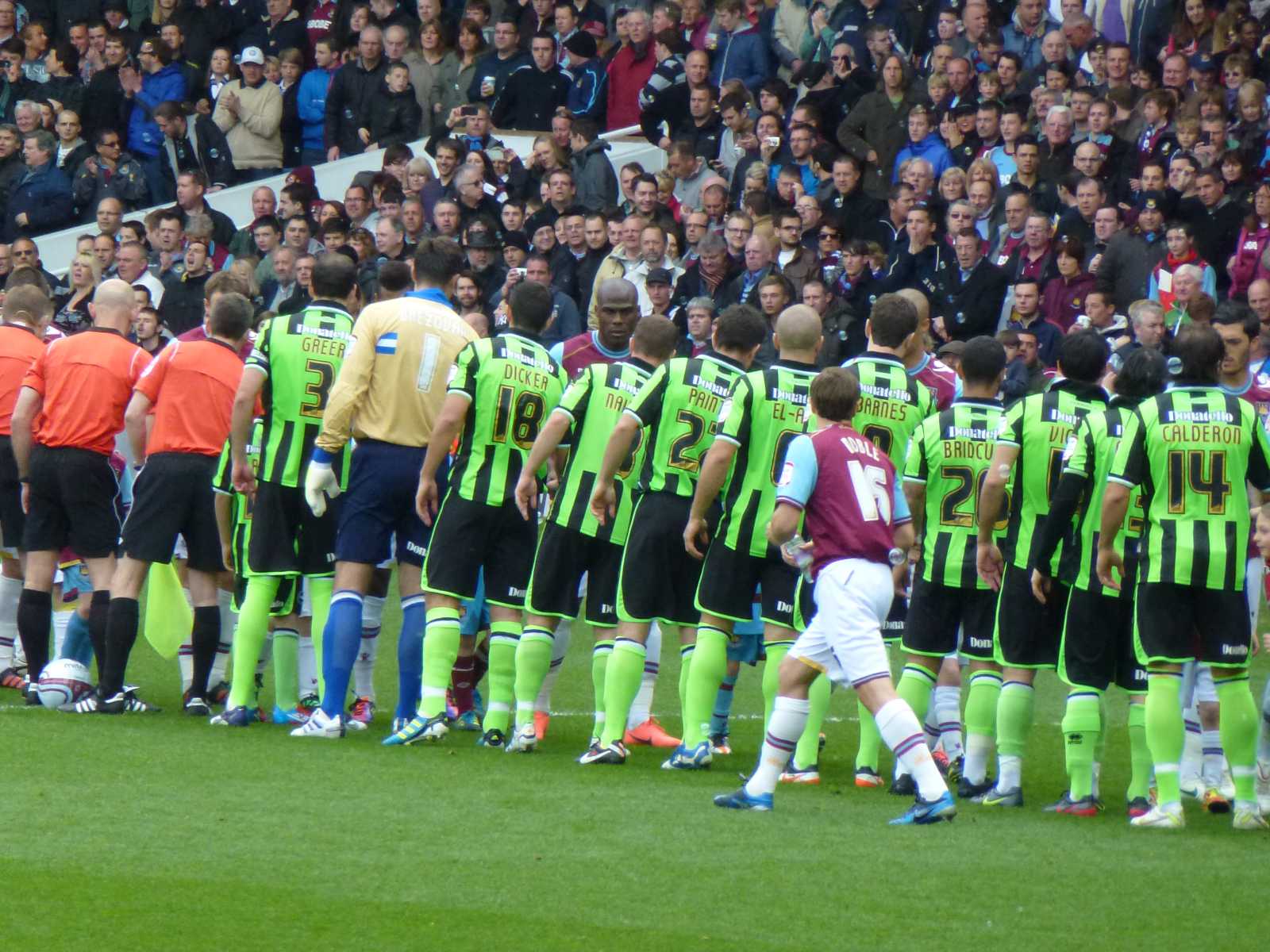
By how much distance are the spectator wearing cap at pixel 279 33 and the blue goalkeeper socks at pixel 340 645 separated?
14386 mm

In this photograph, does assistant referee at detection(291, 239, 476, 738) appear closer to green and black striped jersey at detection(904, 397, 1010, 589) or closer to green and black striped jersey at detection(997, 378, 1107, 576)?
green and black striped jersey at detection(904, 397, 1010, 589)

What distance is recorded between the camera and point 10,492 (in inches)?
447

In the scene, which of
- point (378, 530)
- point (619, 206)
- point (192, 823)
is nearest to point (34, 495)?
point (378, 530)

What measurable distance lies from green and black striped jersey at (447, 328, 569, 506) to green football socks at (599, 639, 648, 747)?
3.17ft

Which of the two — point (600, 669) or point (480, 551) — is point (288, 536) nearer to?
point (480, 551)

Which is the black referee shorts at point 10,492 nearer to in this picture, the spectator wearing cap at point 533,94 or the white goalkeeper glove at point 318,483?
the white goalkeeper glove at point 318,483

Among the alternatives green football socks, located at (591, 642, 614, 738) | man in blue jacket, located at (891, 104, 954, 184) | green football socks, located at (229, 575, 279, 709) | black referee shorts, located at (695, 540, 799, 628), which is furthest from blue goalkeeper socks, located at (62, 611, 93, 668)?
man in blue jacket, located at (891, 104, 954, 184)

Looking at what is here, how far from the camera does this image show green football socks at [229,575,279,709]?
9805 millimetres

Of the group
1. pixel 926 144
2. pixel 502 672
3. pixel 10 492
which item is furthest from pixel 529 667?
pixel 926 144

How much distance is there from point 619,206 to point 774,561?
986 centimetres

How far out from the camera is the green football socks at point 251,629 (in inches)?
386

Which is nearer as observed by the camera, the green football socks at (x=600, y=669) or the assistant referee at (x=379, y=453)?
the assistant referee at (x=379, y=453)

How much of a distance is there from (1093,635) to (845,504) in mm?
1409

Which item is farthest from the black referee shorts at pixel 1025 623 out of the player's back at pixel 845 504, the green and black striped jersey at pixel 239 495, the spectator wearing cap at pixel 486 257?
the spectator wearing cap at pixel 486 257
